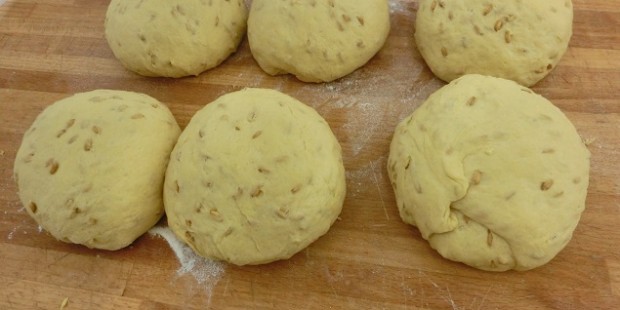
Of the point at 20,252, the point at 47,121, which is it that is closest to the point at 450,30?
the point at 47,121

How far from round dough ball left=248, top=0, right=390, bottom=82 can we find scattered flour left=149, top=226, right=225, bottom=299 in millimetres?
868

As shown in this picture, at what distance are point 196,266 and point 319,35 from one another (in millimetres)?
1041

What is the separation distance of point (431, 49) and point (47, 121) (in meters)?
1.54

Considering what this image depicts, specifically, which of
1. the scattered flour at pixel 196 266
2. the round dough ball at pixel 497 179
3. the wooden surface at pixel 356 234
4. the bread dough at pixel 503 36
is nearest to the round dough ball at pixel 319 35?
the wooden surface at pixel 356 234

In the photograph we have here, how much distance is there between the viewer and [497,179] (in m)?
1.48

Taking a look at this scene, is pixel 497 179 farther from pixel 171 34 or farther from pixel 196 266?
pixel 171 34

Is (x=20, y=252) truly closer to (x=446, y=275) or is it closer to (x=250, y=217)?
(x=250, y=217)

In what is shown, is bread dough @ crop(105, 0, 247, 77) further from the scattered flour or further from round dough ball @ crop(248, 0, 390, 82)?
the scattered flour

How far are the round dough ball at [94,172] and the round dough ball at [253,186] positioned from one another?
109 millimetres

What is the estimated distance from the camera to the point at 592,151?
182 centimetres

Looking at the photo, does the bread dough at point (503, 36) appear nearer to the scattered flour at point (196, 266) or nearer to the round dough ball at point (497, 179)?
the round dough ball at point (497, 179)

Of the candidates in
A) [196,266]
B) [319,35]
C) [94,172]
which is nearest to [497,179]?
[319,35]

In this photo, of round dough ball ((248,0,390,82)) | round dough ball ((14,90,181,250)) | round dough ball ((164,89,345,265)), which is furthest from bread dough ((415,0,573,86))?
round dough ball ((14,90,181,250))

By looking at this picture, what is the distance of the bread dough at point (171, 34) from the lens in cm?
204
